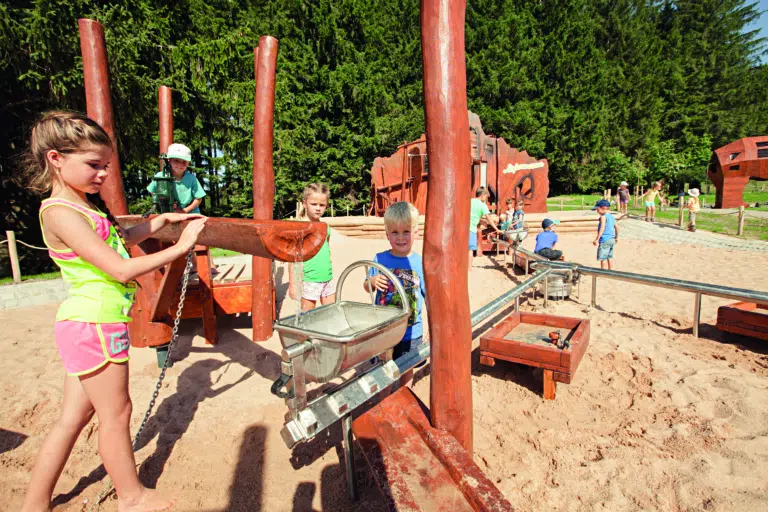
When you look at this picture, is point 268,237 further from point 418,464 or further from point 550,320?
point 550,320

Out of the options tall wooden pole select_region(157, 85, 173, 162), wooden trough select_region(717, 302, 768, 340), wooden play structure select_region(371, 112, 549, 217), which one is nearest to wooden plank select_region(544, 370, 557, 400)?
wooden trough select_region(717, 302, 768, 340)

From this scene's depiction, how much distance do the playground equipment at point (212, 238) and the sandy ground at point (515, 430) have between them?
40 cm

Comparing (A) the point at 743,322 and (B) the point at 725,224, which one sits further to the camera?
(B) the point at 725,224

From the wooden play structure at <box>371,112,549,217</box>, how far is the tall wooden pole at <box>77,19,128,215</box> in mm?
10814

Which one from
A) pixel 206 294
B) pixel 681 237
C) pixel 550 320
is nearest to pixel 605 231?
pixel 550 320

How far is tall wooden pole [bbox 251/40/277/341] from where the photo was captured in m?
4.15

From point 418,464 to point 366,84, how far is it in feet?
76.6

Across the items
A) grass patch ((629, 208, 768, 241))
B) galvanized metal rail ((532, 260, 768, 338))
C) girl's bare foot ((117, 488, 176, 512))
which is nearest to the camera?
girl's bare foot ((117, 488, 176, 512))

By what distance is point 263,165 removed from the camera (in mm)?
4195

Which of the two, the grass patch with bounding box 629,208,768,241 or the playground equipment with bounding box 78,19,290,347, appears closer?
the playground equipment with bounding box 78,19,290,347

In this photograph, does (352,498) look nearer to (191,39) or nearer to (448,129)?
(448,129)

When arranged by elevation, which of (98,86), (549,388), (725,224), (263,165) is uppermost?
(98,86)

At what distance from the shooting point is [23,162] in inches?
62.6

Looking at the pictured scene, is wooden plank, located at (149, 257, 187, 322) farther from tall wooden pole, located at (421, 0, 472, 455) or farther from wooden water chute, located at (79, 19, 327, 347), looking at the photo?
tall wooden pole, located at (421, 0, 472, 455)
